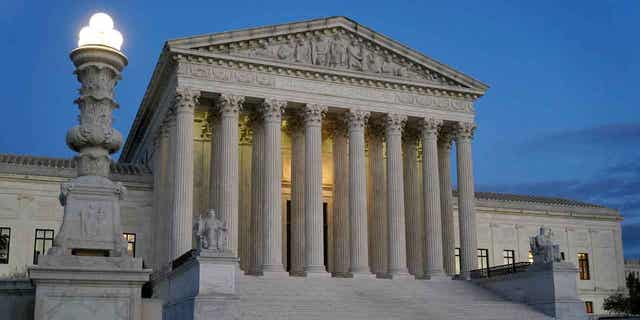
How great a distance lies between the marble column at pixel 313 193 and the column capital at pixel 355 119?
5.09 ft

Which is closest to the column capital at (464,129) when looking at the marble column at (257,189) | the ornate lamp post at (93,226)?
the marble column at (257,189)

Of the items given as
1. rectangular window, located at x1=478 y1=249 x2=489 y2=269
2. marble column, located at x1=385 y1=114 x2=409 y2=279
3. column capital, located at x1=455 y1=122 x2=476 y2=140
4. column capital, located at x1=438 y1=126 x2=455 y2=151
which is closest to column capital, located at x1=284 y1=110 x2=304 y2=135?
marble column, located at x1=385 y1=114 x2=409 y2=279

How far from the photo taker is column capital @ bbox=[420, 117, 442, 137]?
44.8 metres

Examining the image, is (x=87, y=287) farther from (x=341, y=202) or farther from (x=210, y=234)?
(x=341, y=202)

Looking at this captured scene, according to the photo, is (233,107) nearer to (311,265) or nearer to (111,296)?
(311,265)

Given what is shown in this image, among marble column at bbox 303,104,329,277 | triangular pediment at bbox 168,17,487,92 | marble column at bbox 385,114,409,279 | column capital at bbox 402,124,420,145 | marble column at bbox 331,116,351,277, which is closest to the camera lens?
marble column at bbox 303,104,329,277

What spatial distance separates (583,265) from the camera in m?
60.8

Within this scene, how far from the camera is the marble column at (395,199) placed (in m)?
41.9

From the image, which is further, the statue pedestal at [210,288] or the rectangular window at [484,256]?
the rectangular window at [484,256]

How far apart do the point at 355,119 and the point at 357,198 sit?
463cm

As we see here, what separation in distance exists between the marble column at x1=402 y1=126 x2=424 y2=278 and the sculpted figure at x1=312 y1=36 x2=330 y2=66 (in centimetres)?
777

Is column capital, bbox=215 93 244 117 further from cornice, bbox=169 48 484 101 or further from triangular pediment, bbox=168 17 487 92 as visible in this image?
triangular pediment, bbox=168 17 487 92

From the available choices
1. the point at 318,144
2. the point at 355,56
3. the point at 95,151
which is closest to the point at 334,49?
the point at 355,56

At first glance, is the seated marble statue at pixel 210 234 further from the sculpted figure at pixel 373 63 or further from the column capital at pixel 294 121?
the sculpted figure at pixel 373 63
